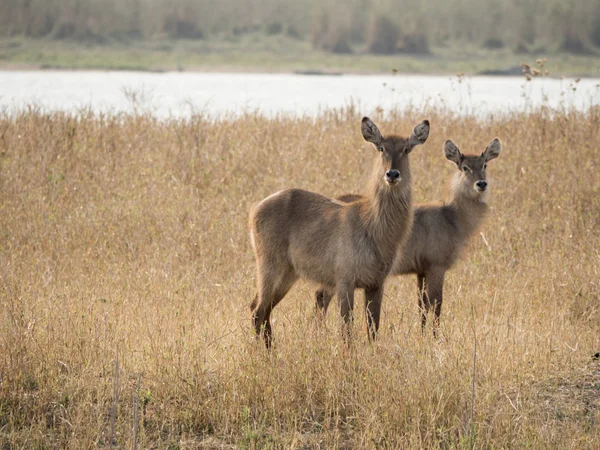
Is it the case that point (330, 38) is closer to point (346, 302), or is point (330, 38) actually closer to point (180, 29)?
point (180, 29)

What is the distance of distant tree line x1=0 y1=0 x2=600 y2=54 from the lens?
197 ft

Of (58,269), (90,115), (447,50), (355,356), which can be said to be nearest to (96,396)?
(355,356)

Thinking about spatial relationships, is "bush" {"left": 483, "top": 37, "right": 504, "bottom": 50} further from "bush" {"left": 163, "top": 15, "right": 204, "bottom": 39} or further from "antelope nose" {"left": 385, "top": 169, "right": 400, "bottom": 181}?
"antelope nose" {"left": 385, "top": 169, "right": 400, "bottom": 181}

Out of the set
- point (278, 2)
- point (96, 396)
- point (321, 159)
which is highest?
point (278, 2)

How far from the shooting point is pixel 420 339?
6375 mm

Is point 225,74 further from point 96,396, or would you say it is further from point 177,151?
point 96,396

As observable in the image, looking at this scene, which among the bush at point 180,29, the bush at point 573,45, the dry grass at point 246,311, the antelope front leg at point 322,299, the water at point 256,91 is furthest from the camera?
the bush at point 180,29

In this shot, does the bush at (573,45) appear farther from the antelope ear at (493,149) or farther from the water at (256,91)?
the antelope ear at (493,149)

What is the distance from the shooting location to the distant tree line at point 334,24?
60031 mm

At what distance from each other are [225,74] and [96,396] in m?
45.9

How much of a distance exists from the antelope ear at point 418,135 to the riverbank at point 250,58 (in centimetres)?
4192

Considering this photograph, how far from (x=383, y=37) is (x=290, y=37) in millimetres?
8106

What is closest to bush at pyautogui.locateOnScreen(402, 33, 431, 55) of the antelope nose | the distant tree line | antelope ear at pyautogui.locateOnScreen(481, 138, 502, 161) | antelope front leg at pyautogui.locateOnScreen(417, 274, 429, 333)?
the distant tree line

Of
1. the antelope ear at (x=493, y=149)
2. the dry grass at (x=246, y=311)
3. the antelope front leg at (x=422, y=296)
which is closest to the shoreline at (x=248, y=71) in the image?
the dry grass at (x=246, y=311)
